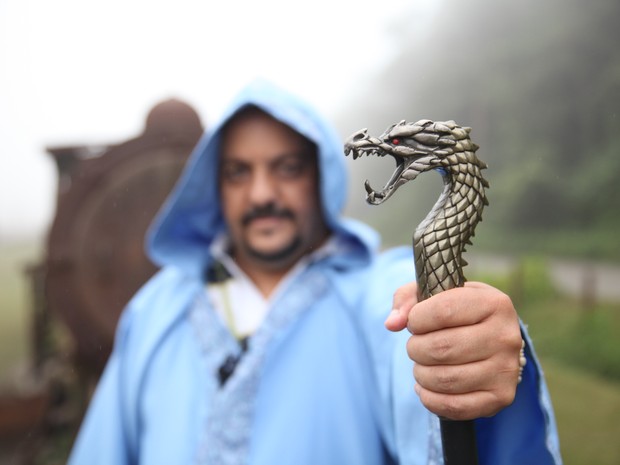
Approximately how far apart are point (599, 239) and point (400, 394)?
216 centimetres

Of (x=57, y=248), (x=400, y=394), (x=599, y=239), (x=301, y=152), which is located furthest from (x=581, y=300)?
(x=57, y=248)

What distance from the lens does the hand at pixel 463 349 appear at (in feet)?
1.38

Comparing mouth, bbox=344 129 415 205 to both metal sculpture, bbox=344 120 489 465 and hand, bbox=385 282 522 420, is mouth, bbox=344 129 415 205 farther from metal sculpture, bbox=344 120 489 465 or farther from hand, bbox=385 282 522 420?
hand, bbox=385 282 522 420

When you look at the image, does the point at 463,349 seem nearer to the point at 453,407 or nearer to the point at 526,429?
the point at 453,407

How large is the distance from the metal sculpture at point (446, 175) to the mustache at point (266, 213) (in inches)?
28.9

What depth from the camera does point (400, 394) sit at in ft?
2.12

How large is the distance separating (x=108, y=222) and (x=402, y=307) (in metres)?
2.00

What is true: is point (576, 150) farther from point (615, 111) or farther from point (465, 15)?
point (615, 111)

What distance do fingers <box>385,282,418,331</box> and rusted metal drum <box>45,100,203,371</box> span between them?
1.82m

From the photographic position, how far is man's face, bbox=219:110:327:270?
1.13m

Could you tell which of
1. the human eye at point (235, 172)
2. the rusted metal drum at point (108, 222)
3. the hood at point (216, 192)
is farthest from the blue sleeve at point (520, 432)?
the rusted metal drum at point (108, 222)

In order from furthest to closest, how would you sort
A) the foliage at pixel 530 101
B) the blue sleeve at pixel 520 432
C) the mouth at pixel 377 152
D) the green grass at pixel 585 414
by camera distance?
the green grass at pixel 585 414 → the foliage at pixel 530 101 → the blue sleeve at pixel 520 432 → the mouth at pixel 377 152

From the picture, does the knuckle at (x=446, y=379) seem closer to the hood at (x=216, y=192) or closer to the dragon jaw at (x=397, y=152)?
the dragon jaw at (x=397, y=152)

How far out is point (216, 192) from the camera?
1.33m
